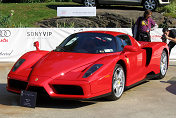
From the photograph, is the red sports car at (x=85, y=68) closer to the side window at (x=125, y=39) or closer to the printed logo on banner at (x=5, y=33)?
the side window at (x=125, y=39)

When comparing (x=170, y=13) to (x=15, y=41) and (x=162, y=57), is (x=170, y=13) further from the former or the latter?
(x=162, y=57)

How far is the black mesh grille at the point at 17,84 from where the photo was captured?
660 cm

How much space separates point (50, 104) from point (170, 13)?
1680cm

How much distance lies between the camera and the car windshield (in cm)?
734

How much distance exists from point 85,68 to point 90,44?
994 millimetres

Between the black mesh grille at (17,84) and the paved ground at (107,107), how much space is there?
29 centimetres

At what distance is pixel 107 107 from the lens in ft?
21.3

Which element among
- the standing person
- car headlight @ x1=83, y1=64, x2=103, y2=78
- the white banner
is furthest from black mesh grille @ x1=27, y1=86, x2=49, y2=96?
the white banner

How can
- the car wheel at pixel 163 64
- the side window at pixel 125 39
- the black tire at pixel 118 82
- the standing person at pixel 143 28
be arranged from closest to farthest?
1. the black tire at pixel 118 82
2. the side window at pixel 125 39
3. the car wheel at pixel 163 64
4. the standing person at pixel 143 28

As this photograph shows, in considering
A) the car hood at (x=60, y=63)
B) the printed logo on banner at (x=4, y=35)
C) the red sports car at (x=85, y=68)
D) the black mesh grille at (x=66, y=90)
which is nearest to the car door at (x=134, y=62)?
the red sports car at (x=85, y=68)

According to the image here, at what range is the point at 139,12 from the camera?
2098 cm

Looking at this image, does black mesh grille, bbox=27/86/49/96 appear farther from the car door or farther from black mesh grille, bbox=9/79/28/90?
the car door

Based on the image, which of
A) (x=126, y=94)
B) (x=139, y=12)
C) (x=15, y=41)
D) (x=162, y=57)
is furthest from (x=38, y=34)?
(x=139, y=12)

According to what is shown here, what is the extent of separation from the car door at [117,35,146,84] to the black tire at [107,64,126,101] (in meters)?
0.28
